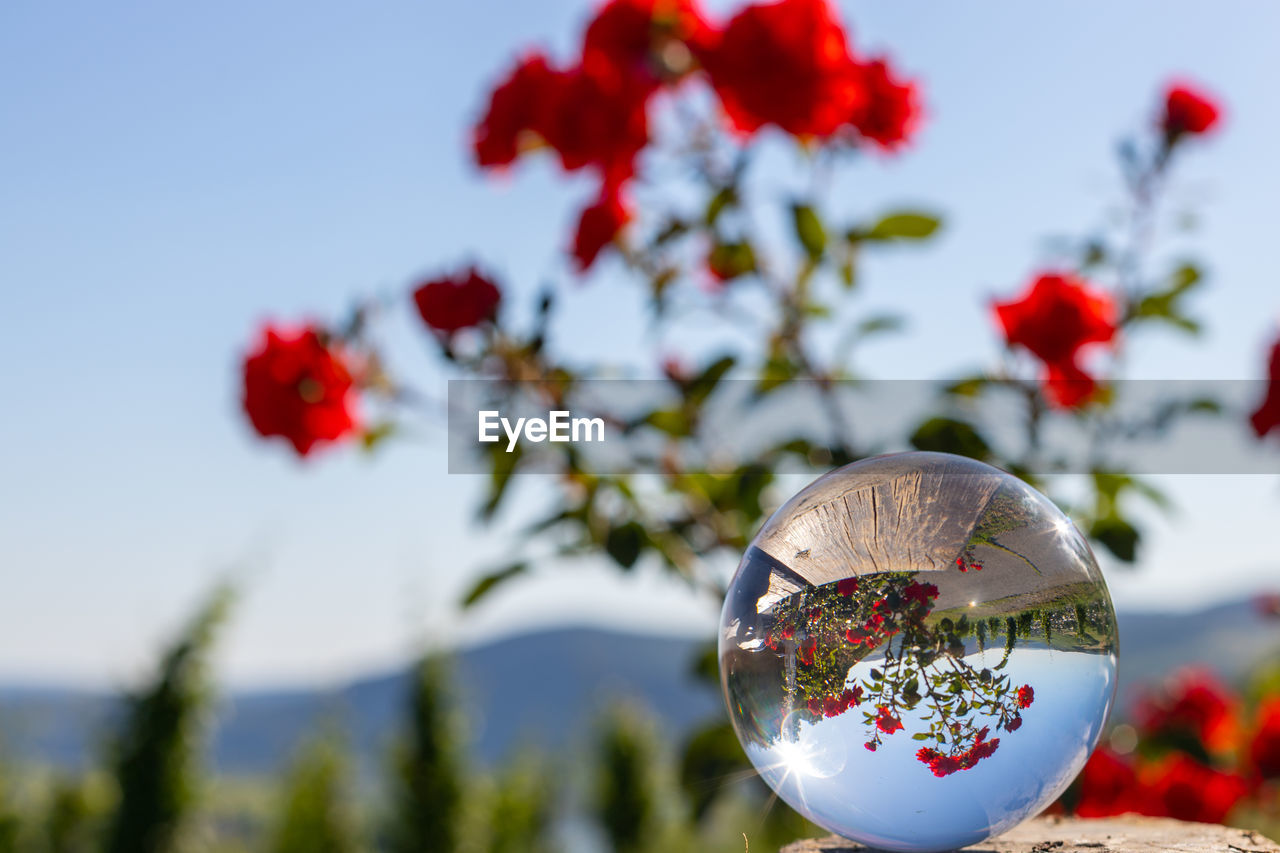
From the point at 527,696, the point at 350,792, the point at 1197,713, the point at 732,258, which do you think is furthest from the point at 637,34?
the point at 527,696

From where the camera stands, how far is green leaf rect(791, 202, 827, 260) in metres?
1.88

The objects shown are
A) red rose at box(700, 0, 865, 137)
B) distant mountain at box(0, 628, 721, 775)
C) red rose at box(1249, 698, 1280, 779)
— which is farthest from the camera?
distant mountain at box(0, 628, 721, 775)

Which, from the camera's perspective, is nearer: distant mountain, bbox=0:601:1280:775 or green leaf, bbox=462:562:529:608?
green leaf, bbox=462:562:529:608

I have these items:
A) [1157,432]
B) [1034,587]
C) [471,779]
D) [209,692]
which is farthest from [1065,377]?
[471,779]

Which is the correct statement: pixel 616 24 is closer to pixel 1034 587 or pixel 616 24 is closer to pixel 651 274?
pixel 651 274

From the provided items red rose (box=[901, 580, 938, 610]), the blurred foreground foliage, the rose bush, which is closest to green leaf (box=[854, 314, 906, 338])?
the rose bush

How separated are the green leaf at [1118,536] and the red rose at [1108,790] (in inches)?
29.8

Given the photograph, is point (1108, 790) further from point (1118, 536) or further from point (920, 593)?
point (920, 593)

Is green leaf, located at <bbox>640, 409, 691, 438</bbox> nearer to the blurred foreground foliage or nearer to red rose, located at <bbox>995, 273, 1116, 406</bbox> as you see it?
red rose, located at <bbox>995, 273, 1116, 406</bbox>

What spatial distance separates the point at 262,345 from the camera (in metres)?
2.09

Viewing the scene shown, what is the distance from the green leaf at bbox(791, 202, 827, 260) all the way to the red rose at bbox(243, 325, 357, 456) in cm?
110

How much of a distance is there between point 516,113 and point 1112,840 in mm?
1729

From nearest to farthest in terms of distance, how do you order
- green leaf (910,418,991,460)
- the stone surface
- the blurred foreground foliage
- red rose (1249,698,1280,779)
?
the stone surface < green leaf (910,418,991,460) < red rose (1249,698,1280,779) < the blurred foreground foliage

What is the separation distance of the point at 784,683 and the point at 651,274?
122 cm
